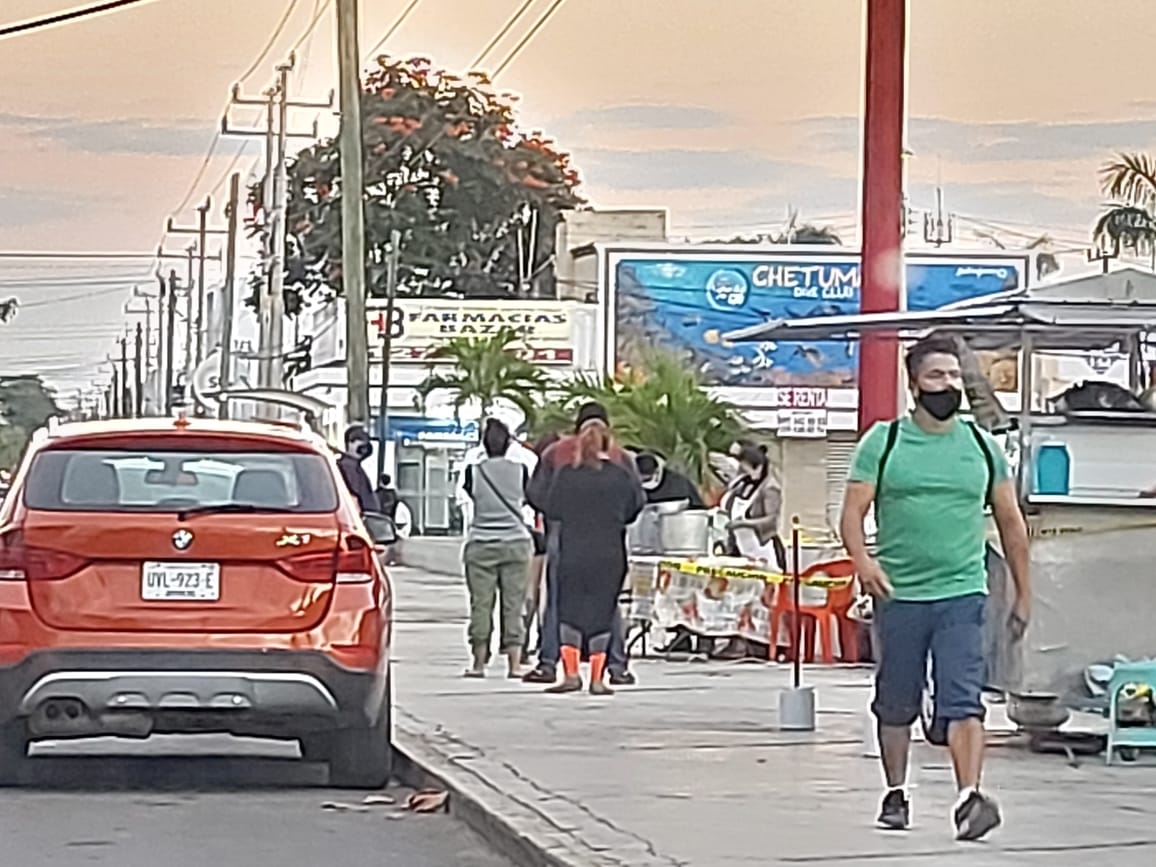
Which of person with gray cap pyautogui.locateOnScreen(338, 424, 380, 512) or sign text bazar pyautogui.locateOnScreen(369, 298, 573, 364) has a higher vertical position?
sign text bazar pyautogui.locateOnScreen(369, 298, 573, 364)

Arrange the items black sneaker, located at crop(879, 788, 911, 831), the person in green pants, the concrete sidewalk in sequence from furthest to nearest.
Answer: the person in green pants → black sneaker, located at crop(879, 788, 911, 831) → the concrete sidewalk

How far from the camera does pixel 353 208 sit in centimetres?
3478

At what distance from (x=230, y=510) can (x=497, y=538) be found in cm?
560

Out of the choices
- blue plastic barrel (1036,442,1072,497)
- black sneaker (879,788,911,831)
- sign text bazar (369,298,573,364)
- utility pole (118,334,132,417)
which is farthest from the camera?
utility pole (118,334,132,417)

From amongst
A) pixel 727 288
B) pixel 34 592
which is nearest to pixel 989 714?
pixel 34 592

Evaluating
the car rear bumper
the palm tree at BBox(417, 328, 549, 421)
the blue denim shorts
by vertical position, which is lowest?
the car rear bumper

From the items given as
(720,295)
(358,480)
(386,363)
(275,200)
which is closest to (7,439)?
(275,200)

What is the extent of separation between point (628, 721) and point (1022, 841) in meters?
4.97

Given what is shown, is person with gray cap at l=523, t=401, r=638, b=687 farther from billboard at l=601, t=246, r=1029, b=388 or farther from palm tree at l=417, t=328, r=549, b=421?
billboard at l=601, t=246, r=1029, b=388

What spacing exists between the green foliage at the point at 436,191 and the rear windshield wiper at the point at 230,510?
164 ft

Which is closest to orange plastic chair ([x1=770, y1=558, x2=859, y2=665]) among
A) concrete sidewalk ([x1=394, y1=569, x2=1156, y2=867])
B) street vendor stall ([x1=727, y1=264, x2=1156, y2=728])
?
concrete sidewalk ([x1=394, y1=569, x2=1156, y2=867])

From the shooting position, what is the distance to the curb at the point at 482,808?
990cm

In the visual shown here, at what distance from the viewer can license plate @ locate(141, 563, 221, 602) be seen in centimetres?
1190

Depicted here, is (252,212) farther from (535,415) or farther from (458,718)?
(458,718)
